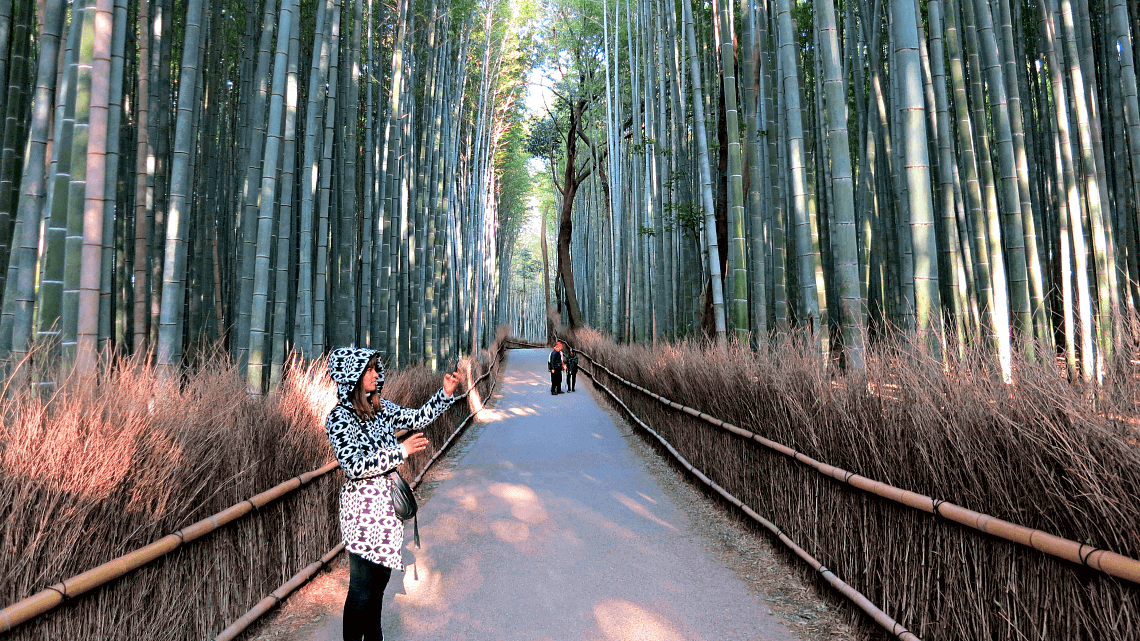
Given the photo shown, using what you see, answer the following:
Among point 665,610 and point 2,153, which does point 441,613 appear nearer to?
point 665,610

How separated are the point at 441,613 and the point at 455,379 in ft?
2.94

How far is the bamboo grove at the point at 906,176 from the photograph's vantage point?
11.4 feet

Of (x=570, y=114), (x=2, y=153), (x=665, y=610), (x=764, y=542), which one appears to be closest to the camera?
(x=665, y=610)

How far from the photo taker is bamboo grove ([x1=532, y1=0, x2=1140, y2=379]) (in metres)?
3.47

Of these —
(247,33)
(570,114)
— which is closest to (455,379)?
(247,33)

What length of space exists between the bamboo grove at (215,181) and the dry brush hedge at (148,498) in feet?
1.75

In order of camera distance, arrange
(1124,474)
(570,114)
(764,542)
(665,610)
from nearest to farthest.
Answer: (1124,474), (665,610), (764,542), (570,114)

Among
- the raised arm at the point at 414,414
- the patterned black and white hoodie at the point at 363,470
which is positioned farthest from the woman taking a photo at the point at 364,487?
the raised arm at the point at 414,414

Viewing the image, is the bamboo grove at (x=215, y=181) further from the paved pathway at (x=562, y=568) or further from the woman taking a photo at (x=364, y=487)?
the paved pathway at (x=562, y=568)

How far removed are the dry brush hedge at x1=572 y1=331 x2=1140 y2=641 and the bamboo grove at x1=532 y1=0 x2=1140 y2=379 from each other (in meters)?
0.26

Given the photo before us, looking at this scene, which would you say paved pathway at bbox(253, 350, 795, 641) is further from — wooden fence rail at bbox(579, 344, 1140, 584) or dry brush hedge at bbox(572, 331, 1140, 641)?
wooden fence rail at bbox(579, 344, 1140, 584)

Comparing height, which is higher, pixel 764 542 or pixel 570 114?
pixel 570 114

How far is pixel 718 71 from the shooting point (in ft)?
24.6

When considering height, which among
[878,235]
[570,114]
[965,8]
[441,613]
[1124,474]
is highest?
[570,114]
